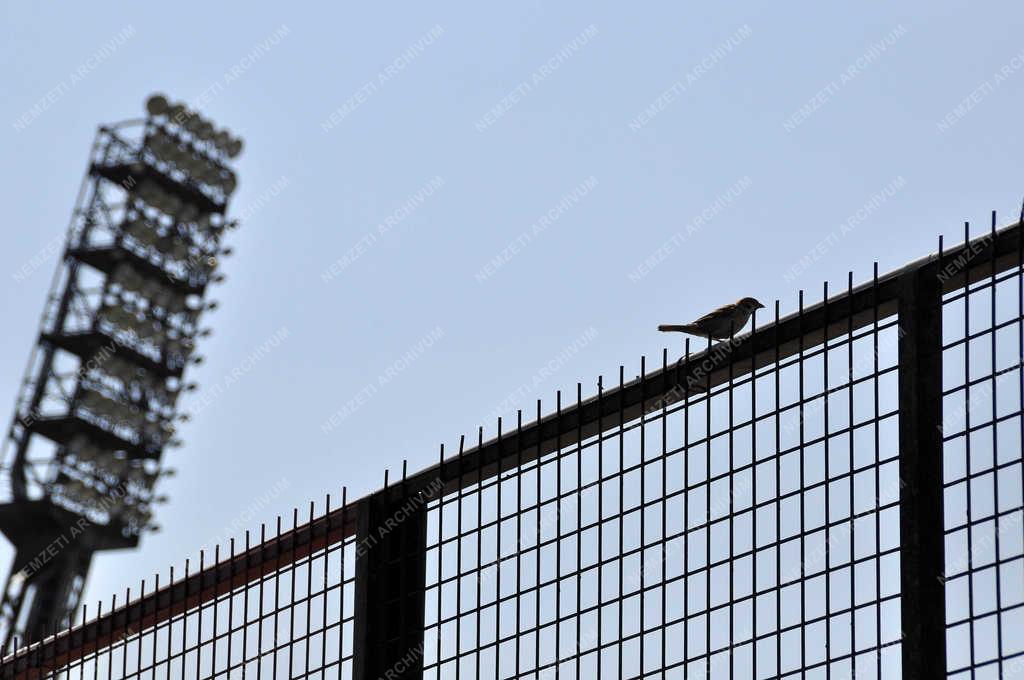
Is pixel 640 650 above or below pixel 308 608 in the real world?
below

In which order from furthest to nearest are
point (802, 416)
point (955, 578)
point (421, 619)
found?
point (421, 619), point (802, 416), point (955, 578)

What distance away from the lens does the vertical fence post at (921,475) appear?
27.7 feet

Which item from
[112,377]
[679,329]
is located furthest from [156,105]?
[679,329]

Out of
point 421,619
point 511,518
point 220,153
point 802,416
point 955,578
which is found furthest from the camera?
point 220,153

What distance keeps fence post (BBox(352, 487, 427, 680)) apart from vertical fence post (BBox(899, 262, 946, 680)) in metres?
3.51

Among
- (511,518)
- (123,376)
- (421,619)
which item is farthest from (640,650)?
(123,376)

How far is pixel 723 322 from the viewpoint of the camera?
1155cm

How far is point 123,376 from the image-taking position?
2277 inches

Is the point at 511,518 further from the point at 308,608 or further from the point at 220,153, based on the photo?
the point at 220,153

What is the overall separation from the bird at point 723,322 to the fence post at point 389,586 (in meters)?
2.00

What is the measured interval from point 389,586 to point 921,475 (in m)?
3.94

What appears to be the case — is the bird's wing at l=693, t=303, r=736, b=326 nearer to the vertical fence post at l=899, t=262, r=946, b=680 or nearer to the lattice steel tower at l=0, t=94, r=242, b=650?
the vertical fence post at l=899, t=262, r=946, b=680

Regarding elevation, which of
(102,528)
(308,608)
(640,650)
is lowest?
(640,650)

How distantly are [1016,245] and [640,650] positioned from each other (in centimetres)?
263
